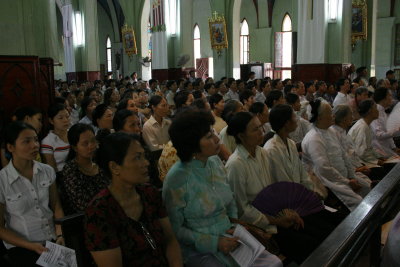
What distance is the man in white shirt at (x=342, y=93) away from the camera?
8.52 meters

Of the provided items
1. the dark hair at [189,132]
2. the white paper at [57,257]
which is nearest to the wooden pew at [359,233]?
the dark hair at [189,132]

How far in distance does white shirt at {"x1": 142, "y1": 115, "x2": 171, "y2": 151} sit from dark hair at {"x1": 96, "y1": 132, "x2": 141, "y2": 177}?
2.91 m

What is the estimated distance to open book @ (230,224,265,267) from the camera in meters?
2.35

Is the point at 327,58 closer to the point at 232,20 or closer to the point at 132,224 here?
the point at 232,20

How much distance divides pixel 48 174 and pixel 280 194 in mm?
1719

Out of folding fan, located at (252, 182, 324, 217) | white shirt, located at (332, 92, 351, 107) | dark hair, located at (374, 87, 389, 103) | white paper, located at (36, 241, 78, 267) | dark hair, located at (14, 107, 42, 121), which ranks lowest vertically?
white paper, located at (36, 241, 78, 267)

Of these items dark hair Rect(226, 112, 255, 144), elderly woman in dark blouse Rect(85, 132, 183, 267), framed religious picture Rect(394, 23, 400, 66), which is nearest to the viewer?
elderly woman in dark blouse Rect(85, 132, 183, 267)

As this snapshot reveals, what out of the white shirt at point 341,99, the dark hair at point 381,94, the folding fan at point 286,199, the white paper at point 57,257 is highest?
the dark hair at point 381,94

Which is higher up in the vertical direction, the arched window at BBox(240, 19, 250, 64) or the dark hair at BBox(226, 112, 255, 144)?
the arched window at BBox(240, 19, 250, 64)

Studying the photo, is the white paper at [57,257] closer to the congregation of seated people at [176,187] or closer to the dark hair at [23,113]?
the congregation of seated people at [176,187]

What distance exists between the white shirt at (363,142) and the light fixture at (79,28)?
14.2 meters

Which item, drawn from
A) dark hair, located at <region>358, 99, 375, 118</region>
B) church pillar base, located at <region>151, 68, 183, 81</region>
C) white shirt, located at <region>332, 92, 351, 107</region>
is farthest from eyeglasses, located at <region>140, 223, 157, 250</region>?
church pillar base, located at <region>151, 68, 183, 81</region>

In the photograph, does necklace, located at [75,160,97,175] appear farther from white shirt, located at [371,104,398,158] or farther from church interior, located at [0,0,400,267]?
white shirt, located at [371,104,398,158]

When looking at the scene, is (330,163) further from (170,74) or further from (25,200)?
(170,74)
